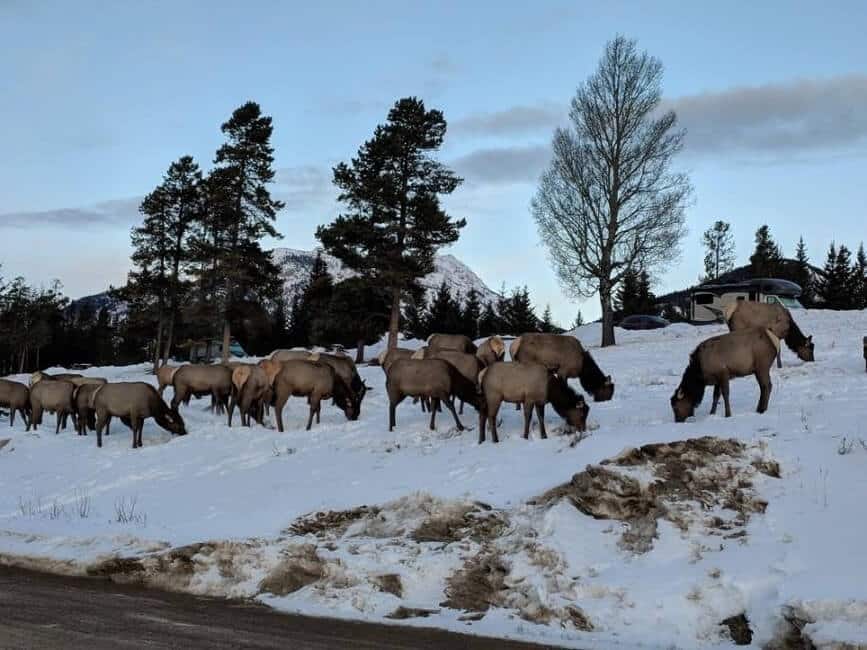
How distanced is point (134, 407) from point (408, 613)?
1376 centimetres

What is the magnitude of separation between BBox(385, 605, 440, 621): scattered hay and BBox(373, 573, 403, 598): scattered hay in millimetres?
378

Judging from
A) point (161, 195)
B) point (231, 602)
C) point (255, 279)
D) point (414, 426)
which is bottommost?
point (231, 602)

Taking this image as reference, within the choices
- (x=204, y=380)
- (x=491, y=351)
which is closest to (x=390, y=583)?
(x=491, y=351)

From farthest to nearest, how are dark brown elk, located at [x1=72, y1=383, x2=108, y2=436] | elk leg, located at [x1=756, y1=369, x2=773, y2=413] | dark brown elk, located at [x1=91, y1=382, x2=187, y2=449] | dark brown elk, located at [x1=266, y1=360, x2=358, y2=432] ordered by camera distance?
dark brown elk, located at [x1=72, y1=383, x2=108, y2=436], dark brown elk, located at [x1=91, y1=382, x2=187, y2=449], dark brown elk, located at [x1=266, y1=360, x2=358, y2=432], elk leg, located at [x1=756, y1=369, x2=773, y2=413]

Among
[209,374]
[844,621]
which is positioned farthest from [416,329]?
[844,621]

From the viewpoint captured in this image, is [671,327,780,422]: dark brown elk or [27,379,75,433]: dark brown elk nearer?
[671,327,780,422]: dark brown elk

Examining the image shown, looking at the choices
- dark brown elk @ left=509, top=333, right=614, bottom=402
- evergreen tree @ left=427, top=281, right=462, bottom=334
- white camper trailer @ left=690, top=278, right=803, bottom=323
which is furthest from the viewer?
evergreen tree @ left=427, top=281, right=462, bottom=334

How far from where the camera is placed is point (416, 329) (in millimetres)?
72625

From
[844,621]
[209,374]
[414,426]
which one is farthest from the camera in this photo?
[209,374]

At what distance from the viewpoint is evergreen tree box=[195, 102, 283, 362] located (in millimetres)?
44469

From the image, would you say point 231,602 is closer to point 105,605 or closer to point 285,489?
point 105,605

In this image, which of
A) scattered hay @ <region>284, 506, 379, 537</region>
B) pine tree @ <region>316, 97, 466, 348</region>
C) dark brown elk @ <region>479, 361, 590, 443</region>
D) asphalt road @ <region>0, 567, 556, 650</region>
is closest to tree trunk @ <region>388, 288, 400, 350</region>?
pine tree @ <region>316, 97, 466, 348</region>

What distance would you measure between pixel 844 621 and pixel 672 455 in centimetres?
447

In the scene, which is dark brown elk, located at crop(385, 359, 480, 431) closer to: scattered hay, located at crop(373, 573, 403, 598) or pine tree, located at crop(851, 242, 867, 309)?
scattered hay, located at crop(373, 573, 403, 598)
